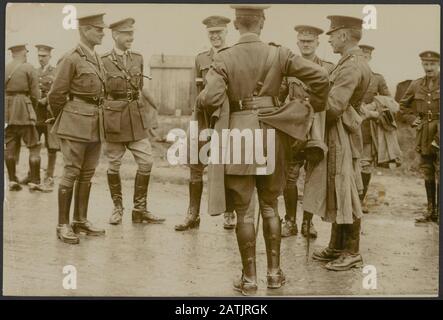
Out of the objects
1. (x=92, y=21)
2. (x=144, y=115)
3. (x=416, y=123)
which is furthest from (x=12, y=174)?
(x=416, y=123)

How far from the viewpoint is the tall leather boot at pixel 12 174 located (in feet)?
19.6

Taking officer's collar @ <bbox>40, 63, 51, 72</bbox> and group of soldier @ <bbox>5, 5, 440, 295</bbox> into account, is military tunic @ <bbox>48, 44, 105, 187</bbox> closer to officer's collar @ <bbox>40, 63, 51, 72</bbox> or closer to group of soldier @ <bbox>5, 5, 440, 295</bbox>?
group of soldier @ <bbox>5, 5, 440, 295</bbox>

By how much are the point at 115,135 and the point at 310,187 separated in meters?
1.71

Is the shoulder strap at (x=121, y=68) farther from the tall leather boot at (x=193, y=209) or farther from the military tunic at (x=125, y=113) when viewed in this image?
the tall leather boot at (x=193, y=209)

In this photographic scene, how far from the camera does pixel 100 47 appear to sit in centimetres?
580

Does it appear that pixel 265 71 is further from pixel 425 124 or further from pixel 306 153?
pixel 425 124

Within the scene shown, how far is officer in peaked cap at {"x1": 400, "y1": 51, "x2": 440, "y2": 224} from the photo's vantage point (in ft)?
19.4

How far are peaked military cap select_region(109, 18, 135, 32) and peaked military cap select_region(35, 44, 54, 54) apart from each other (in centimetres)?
55

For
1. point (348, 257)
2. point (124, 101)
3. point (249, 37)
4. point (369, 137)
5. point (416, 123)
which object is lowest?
point (348, 257)

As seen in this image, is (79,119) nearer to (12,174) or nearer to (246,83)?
(12,174)

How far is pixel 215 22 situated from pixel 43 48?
1.48 m

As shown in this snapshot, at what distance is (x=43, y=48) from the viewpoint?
19.2ft

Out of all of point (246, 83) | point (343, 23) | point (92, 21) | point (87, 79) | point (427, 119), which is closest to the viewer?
point (246, 83)
